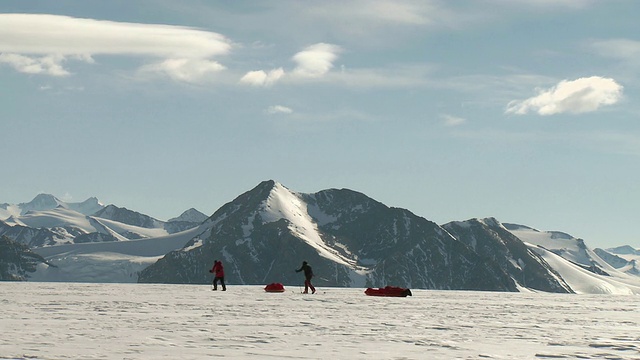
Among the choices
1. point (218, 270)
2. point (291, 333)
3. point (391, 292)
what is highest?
point (218, 270)

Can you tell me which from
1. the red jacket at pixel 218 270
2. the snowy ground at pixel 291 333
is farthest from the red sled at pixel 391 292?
the snowy ground at pixel 291 333

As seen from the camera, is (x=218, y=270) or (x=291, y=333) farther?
(x=218, y=270)

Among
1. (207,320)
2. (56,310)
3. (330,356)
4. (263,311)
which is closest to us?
(330,356)

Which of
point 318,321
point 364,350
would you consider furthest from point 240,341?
point 318,321

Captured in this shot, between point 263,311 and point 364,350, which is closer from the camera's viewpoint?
point 364,350

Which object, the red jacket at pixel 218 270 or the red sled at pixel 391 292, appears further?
the red jacket at pixel 218 270

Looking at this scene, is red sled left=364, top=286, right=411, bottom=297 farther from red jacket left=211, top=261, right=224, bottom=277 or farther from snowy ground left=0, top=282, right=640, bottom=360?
snowy ground left=0, top=282, right=640, bottom=360

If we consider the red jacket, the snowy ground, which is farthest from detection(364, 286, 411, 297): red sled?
the snowy ground

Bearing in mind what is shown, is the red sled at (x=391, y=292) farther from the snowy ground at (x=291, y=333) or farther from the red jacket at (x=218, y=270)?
the snowy ground at (x=291, y=333)

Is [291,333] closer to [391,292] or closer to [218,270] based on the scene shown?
[391,292]

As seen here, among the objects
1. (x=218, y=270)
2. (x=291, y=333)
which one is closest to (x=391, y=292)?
(x=218, y=270)

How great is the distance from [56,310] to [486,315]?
661 inches

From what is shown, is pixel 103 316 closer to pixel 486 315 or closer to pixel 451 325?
pixel 451 325

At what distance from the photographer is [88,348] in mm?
19219
